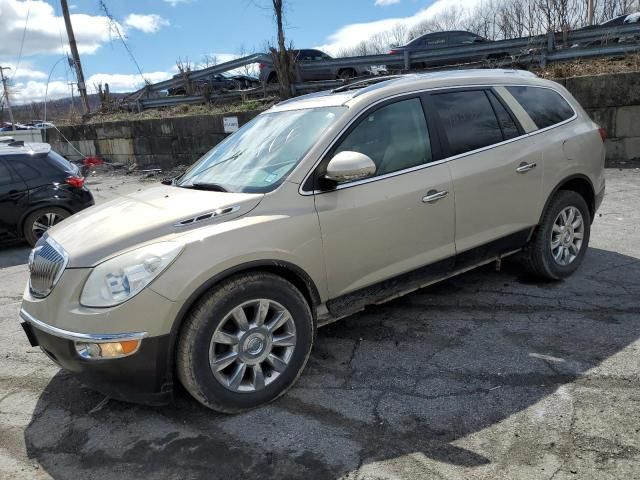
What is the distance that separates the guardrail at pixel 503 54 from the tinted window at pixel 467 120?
27.1 ft

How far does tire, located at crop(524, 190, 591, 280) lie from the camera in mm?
4570

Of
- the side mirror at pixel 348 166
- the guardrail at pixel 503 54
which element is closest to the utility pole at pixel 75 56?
the guardrail at pixel 503 54

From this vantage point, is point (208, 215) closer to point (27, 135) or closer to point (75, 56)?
point (27, 135)

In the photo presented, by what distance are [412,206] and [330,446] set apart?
1683mm

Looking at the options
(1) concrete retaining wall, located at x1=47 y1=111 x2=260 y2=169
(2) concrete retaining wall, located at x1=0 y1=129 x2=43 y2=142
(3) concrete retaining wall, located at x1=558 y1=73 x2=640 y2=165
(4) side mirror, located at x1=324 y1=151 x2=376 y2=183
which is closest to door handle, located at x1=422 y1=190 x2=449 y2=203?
(4) side mirror, located at x1=324 y1=151 x2=376 y2=183

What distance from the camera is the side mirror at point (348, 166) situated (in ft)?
10.5

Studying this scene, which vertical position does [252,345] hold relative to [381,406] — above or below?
above

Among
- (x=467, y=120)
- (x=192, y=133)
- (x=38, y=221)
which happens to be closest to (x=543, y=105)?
(x=467, y=120)

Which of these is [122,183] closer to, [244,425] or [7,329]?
[7,329]

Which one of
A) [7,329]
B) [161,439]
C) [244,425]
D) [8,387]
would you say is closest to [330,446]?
[244,425]

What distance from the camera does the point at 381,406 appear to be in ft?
10.2

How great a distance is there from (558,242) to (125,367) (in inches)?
148

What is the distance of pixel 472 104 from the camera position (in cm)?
416

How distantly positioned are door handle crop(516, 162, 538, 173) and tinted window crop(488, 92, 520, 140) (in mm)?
246
